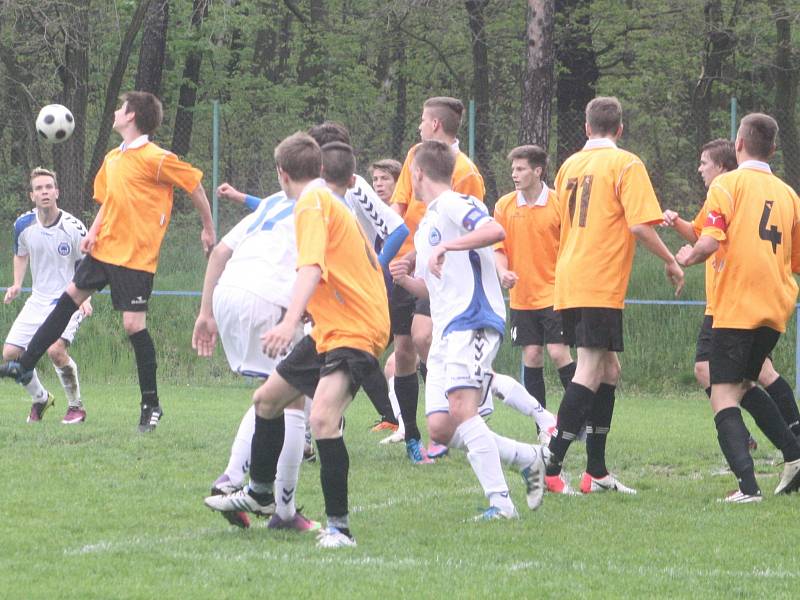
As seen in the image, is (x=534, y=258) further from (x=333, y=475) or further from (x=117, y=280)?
(x=333, y=475)

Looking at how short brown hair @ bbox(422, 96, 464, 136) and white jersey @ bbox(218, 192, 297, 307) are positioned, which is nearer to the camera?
white jersey @ bbox(218, 192, 297, 307)

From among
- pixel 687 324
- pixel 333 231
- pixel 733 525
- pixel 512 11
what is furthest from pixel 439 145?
pixel 512 11

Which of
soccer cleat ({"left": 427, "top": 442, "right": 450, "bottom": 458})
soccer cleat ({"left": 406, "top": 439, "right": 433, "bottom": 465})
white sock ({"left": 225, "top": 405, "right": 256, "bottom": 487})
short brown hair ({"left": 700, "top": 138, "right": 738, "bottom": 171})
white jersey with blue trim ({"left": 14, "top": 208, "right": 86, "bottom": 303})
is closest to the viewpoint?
white sock ({"left": 225, "top": 405, "right": 256, "bottom": 487})

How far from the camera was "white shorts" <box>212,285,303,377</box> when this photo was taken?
6.34 metres

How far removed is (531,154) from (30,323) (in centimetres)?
461

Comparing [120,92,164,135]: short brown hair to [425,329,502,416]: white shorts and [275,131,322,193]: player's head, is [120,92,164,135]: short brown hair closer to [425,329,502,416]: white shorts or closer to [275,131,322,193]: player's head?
[275,131,322,193]: player's head

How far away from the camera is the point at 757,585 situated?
5246 millimetres

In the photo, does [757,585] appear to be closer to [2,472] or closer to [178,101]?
[2,472]

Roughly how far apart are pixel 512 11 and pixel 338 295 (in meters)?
22.4

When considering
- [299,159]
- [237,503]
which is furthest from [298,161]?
[237,503]

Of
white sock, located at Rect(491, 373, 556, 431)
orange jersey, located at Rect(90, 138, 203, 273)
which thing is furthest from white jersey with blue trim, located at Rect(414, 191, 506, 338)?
orange jersey, located at Rect(90, 138, 203, 273)

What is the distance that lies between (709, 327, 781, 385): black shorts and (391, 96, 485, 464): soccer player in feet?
6.27

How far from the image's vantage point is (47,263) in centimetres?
1162

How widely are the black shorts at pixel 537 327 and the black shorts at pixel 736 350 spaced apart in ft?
7.82
